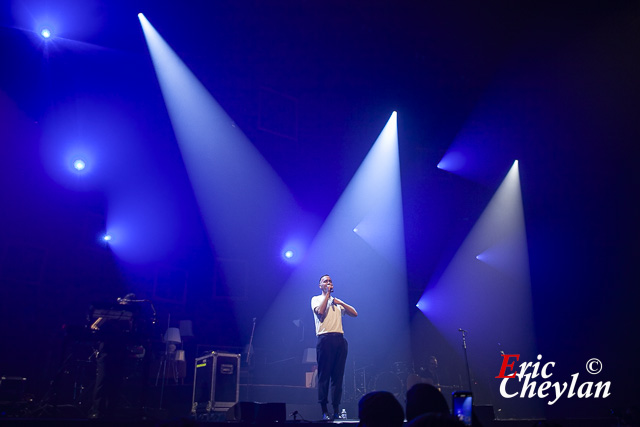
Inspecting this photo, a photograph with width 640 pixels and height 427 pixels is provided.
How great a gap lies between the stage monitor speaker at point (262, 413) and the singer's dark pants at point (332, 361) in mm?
1387

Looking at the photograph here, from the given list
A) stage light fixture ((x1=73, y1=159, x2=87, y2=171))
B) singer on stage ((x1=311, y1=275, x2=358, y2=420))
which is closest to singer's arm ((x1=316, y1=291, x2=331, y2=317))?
singer on stage ((x1=311, y1=275, x2=358, y2=420))

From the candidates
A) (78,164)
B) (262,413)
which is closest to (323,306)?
(262,413)

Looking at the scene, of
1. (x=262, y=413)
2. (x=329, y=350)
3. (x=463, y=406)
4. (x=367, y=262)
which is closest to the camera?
(x=463, y=406)

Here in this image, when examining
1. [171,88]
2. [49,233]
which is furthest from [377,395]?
[49,233]

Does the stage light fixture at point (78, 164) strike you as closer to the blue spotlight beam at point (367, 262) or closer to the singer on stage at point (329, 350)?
the blue spotlight beam at point (367, 262)

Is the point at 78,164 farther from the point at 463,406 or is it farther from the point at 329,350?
the point at 463,406

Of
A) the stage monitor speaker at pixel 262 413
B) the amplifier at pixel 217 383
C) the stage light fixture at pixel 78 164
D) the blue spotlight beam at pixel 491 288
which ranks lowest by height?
the stage monitor speaker at pixel 262 413

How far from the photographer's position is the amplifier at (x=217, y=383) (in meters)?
8.23

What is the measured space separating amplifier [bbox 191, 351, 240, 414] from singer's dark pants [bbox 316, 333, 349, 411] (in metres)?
2.61

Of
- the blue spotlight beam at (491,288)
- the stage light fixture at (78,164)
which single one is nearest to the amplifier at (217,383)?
the stage light fixture at (78,164)

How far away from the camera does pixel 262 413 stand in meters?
5.02

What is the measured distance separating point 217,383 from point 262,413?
148 inches

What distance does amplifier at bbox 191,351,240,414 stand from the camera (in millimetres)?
8234

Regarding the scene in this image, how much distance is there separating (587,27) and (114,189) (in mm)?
10920
